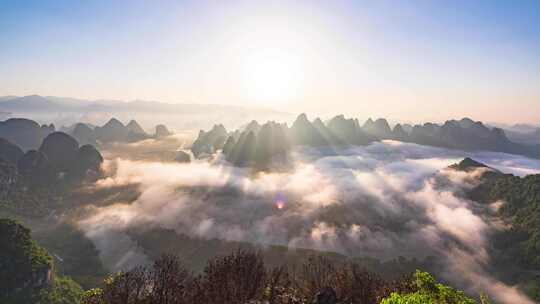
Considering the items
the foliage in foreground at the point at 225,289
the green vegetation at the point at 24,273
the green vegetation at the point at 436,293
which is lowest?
the green vegetation at the point at 24,273

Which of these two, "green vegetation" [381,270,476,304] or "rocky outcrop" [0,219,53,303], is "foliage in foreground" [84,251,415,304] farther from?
"rocky outcrop" [0,219,53,303]

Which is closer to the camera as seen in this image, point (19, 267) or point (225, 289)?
point (225, 289)

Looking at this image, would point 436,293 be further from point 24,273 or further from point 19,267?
point 19,267

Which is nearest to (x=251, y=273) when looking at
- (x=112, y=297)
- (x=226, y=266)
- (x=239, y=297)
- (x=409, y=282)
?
(x=226, y=266)

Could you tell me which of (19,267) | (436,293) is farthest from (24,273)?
(436,293)

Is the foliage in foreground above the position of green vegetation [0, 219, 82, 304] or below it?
above

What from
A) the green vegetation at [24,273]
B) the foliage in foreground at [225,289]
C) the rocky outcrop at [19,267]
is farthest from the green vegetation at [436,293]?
the rocky outcrop at [19,267]

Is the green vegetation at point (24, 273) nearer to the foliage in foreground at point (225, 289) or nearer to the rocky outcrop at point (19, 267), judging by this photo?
the rocky outcrop at point (19, 267)

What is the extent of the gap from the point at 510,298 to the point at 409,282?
661 feet

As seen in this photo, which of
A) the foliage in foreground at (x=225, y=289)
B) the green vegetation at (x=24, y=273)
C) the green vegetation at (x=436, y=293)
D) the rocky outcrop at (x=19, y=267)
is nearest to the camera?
the green vegetation at (x=436, y=293)

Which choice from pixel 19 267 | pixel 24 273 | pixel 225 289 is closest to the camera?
pixel 225 289

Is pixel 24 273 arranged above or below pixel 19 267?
below

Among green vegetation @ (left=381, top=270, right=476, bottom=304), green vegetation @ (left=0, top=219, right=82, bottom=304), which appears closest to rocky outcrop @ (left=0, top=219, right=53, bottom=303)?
green vegetation @ (left=0, top=219, right=82, bottom=304)

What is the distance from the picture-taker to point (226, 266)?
39344 millimetres
